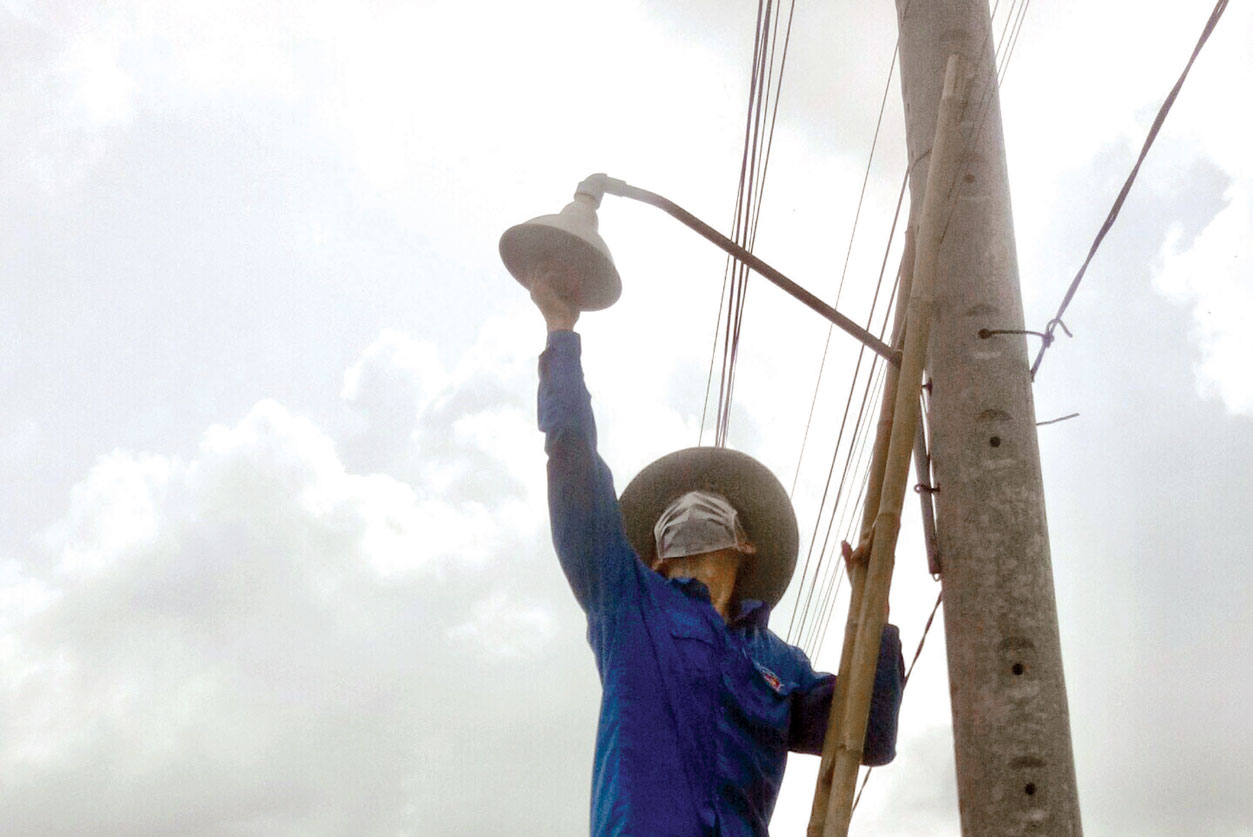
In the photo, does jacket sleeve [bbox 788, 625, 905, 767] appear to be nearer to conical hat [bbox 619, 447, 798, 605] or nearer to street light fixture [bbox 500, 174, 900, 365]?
conical hat [bbox 619, 447, 798, 605]

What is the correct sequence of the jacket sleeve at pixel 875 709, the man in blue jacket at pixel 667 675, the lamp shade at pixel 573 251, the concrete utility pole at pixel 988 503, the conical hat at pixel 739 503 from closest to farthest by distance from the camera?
1. the concrete utility pole at pixel 988 503
2. the man in blue jacket at pixel 667 675
3. the jacket sleeve at pixel 875 709
4. the lamp shade at pixel 573 251
5. the conical hat at pixel 739 503

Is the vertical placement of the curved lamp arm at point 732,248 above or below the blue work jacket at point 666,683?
above

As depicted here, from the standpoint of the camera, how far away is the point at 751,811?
287cm

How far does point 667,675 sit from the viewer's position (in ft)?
9.63

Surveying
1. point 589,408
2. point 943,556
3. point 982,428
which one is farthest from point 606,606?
point 982,428

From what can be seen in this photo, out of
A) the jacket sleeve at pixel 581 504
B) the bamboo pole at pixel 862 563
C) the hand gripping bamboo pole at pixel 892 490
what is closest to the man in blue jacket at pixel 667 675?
the jacket sleeve at pixel 581 504

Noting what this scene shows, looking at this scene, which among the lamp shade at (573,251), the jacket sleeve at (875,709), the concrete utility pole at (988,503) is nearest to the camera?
the concrete utility pole at (988,503)

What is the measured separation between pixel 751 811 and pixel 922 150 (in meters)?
1.93

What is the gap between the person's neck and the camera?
3514mm

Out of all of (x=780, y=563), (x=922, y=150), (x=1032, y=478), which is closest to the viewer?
(x=1032, y=478)

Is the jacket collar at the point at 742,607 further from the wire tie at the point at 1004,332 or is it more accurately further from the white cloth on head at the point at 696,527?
the wire tie at the point at 1004,332

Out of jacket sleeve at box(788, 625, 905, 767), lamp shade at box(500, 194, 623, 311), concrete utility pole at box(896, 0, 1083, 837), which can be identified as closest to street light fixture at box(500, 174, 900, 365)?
lamp shade at box(500, 194, 623, 311)

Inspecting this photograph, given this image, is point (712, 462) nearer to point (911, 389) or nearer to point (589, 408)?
point (589, 408)

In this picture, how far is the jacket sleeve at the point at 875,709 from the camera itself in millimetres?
3016
